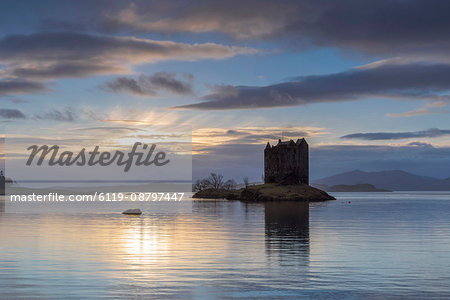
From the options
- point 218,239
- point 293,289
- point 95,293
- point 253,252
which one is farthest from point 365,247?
point 95,293

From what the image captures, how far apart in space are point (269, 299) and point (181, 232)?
39.8 metres

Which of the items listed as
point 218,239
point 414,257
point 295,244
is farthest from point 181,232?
point 414,257

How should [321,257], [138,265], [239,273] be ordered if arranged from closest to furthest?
[239,273] → [138,265] → [321,257]

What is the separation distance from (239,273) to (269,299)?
7.74 meters

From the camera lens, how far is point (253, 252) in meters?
42.1

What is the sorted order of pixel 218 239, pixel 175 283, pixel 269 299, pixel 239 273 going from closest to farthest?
pixel 269 299, pixel 175 283, pixel 239 273, pixel 218 239

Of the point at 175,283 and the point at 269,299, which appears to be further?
the point at 175,283

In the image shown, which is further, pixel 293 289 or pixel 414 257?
pixel 414 257

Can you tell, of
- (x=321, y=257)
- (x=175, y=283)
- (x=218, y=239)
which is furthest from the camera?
(x=218, y=239)

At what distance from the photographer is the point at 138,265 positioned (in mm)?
35094

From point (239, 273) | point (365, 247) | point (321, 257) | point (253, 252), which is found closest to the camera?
point (239, 273)

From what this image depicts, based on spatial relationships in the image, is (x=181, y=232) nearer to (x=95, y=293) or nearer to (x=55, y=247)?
(x=55, y=247)

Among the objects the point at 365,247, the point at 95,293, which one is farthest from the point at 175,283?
the point at 365,247

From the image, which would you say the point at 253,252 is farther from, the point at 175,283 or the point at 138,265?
the point at 175,283
